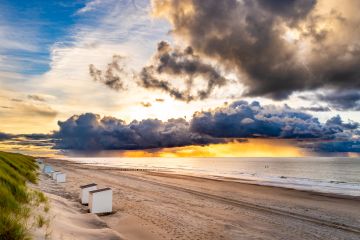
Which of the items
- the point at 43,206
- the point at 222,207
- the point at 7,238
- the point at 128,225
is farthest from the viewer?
the point at 222,207

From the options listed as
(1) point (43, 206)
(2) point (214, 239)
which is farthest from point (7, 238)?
(2) point (214, 239)

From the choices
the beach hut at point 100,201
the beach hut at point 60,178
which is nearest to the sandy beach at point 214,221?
the beach hut at point 100,201

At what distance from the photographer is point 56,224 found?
9.80 meters

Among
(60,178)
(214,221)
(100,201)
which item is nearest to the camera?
(100,201)

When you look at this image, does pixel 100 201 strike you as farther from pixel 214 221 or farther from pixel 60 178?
pixel 60 178

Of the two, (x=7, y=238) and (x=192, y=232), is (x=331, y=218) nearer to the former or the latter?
(x=192, y=232)

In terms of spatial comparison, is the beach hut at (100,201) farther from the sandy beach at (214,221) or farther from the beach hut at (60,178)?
the beach hut at (60,178)

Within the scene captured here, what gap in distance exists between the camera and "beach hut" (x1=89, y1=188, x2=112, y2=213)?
Result: 15.4 m

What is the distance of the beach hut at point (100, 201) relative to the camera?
15.4 m

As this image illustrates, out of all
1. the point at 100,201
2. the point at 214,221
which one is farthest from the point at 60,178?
the point at 214,221

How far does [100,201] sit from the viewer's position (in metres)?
15.6

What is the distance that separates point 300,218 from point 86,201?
11.9m

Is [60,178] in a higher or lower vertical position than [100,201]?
lower

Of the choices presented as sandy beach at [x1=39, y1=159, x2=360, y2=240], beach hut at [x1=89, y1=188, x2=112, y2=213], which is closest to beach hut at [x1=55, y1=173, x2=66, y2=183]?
sandy beach at [x1=39, y1=159, x2=360, y2=240]
